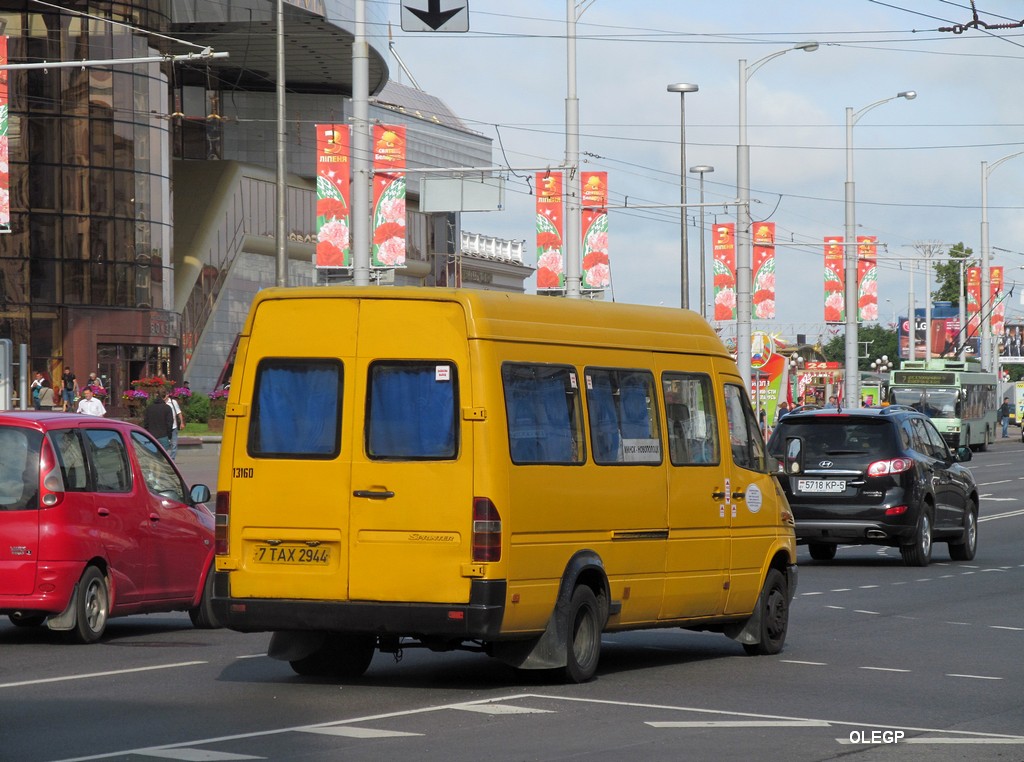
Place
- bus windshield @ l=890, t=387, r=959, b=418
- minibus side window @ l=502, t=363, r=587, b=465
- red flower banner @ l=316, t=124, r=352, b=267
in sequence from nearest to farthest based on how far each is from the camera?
1. minibus side window @ l=502, t=363, r=587, b=465
2. red flower banner @ l=316, t=124, r=352, b=267
3. bus windshield @ l=890, t=387, r=959, b=418

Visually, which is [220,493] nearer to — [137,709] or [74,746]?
[137,709]

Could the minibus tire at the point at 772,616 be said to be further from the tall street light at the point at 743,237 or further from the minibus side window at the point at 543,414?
the tall street light at the point at 743,237

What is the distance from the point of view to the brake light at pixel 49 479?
12.1 meters

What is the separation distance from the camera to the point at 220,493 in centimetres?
1025

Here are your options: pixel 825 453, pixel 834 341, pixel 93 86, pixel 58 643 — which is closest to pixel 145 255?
pixel 93 86

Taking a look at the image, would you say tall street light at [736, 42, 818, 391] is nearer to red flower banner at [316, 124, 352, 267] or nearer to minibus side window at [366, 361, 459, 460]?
red flower banner at [316, 124, 352, 267]

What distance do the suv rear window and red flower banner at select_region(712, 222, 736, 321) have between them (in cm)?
2709

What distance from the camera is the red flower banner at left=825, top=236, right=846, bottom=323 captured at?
52406 mm

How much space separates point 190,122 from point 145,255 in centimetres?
1740

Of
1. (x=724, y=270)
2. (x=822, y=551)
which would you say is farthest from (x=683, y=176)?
(x=822, y=551)

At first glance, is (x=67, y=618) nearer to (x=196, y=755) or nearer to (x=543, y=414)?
(x=543, y=414)

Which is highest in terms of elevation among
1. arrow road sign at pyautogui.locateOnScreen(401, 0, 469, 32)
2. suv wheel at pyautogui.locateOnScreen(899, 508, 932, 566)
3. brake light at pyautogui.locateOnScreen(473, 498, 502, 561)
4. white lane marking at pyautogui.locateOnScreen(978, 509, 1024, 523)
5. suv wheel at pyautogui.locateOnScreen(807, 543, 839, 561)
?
arrow road sign at pyautogui.locateOnScreen(401, 0, 469, 32)

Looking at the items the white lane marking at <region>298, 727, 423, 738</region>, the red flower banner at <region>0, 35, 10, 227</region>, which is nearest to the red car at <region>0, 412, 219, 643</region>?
the white lane marking at <region>298, 727, 423, 738</region>

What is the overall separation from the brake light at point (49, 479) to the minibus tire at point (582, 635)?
384 centimetres
